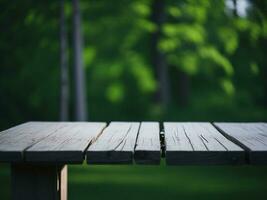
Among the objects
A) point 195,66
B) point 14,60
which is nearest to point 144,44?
point 195,66

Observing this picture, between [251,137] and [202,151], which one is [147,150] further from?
[251,137]

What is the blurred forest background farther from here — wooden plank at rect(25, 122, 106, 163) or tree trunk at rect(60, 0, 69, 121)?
wooden plank at rect(25, 122, 106, 163)

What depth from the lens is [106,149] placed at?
311 cm

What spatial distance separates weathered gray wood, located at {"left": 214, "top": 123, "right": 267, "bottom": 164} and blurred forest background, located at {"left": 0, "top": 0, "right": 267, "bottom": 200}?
116 inches

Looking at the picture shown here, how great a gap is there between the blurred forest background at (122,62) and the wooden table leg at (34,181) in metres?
3.95

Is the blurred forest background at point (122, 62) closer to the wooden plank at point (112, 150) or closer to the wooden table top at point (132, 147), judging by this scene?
the wooden table top at point (132, 147)

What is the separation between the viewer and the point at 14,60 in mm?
13805

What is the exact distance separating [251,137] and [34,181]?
1.34m

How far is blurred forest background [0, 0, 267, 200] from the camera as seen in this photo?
9.14 meters

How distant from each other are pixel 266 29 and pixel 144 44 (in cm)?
1022

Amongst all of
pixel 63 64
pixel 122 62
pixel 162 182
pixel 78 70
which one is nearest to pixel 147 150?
pixel 162 182

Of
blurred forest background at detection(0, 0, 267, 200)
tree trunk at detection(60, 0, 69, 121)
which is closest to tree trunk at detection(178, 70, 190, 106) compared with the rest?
blurred forest background at detection(0, 0, 267, 200)

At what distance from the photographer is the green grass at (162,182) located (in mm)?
6488

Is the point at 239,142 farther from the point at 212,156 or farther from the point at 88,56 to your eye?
the point at 88,56
